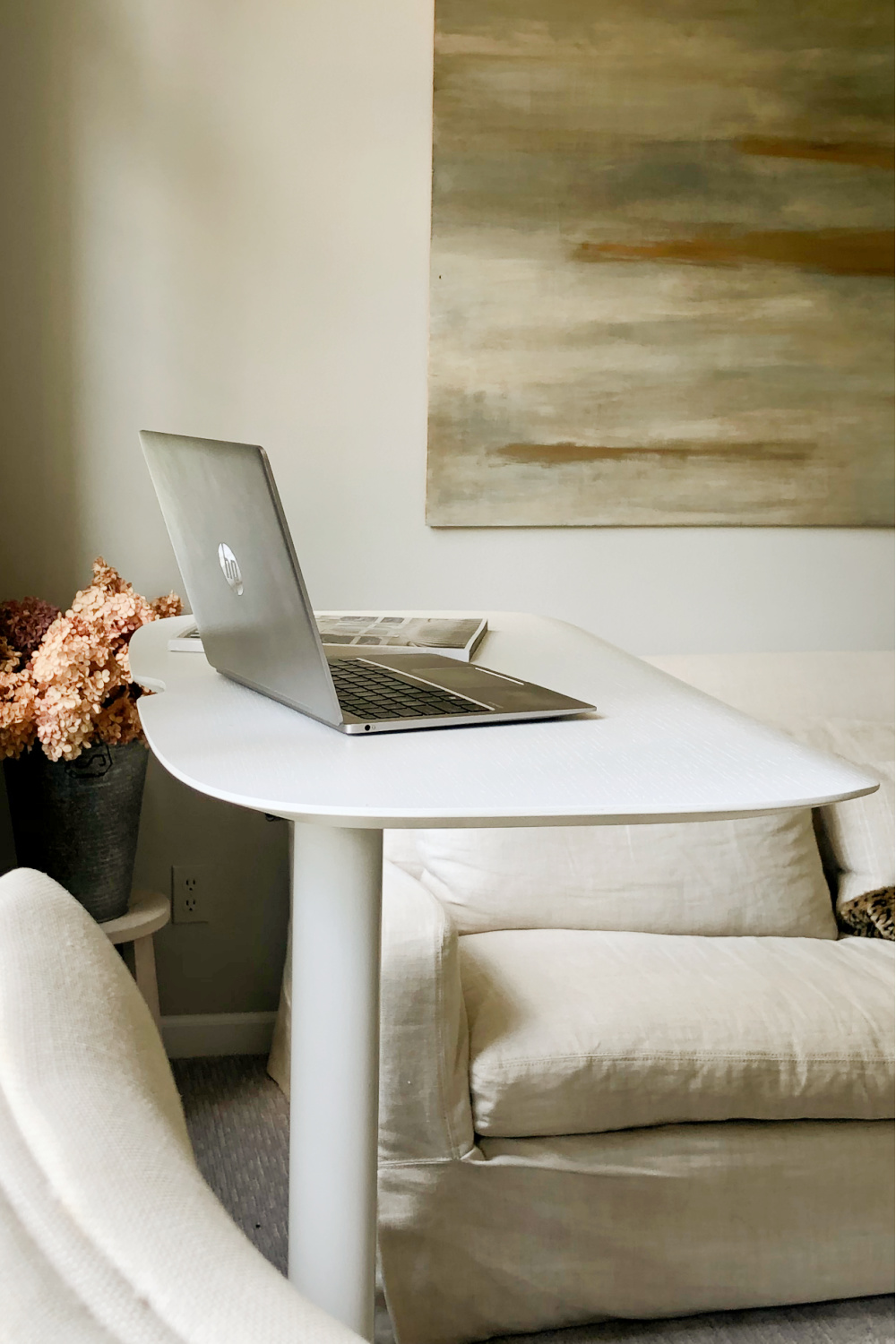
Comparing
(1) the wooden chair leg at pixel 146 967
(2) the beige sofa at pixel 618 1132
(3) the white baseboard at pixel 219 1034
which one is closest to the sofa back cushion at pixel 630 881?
(2) the beige sofa at pixel 618 1132

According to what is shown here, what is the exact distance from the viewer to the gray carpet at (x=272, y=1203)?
159cm

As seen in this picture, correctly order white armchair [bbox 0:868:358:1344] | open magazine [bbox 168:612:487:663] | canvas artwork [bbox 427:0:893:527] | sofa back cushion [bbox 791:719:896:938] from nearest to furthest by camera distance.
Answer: white armchair [bbox 0:868:358:1344], open magazine [bbox 168:612:487:663], sofa back cushion [bbox 791:719:896:938], canvas artwork [bbox 427:0:893:527]

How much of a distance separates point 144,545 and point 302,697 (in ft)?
4.92

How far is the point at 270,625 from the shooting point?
90 cm

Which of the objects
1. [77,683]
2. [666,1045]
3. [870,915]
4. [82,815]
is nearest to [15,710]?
[77,683]

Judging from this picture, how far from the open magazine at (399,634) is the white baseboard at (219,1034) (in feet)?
4.00

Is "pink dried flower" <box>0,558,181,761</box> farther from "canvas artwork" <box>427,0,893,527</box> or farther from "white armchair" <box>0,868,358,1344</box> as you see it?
"white armchair" <box>0,868,358,1344</box>

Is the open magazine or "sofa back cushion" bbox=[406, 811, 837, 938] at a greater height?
the open magazine

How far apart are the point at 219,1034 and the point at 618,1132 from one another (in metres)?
1.13

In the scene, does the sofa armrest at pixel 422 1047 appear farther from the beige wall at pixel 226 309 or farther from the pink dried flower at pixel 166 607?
the beige wall at pixel 226 309

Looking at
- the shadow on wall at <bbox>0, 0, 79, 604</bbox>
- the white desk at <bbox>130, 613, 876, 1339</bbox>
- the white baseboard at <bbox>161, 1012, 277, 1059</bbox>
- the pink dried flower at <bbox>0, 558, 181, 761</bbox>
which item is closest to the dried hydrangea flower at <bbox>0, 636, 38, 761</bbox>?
the pink dried flower at <bbox>0, 558, 181, 761</bbox>

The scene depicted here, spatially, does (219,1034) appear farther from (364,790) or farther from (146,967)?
(364,790)

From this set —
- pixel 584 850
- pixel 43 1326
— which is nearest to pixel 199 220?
pixel 584 850

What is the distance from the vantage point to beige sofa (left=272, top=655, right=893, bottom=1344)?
4.93 feet
